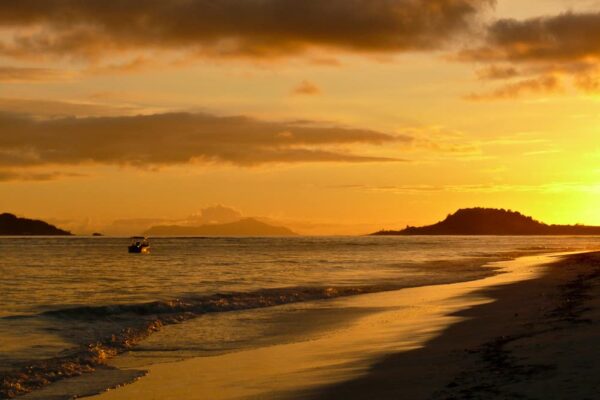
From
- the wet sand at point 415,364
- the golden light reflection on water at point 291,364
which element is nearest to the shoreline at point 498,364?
the wet sand at point 415,364

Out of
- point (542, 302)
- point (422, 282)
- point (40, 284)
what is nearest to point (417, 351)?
point (542, 302)

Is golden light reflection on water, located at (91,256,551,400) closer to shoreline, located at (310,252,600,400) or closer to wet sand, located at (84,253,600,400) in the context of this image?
wet sand, located at (84,253,600,400)

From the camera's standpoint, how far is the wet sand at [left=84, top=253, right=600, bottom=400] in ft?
43.5

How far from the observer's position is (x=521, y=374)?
44.4 ft

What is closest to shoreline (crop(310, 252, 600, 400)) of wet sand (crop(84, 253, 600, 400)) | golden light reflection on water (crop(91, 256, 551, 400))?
wet sand (crop(84, 253, 600, 400))

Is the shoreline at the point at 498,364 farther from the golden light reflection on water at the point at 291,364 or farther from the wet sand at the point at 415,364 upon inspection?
the golden light reflection on water at the point at 291,364

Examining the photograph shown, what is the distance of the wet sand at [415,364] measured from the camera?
13266mm

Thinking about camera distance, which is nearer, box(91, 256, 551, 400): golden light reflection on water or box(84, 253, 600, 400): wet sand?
box(84, 253, 600, 400): wet sand

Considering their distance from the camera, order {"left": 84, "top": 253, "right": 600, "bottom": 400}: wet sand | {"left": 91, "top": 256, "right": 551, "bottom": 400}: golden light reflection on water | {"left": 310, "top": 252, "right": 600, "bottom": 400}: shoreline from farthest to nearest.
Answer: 1. {"left": 91, "top": 256, "right": 551, "bottom": 400}: golden light reflection on water
2. {"left": 84, "top": 253, "right": 600, "bottom": 400}: wet sand
3. {"left": 310, "top": 252, "right": 600, "bottom": 400}: shoreline

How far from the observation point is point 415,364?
17.2 m

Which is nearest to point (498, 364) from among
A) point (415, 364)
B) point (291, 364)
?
point (415, 364)

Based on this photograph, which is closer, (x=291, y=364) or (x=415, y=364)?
(x=415, y=364)

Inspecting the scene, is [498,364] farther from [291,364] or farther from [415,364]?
[291,364]

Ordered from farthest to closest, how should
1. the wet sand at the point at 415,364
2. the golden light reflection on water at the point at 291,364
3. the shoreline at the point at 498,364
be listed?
the golden light reflection on water at the point at 291,364 → the wet sand at the point at 415,364 → the shoreline at the point at 498,364
